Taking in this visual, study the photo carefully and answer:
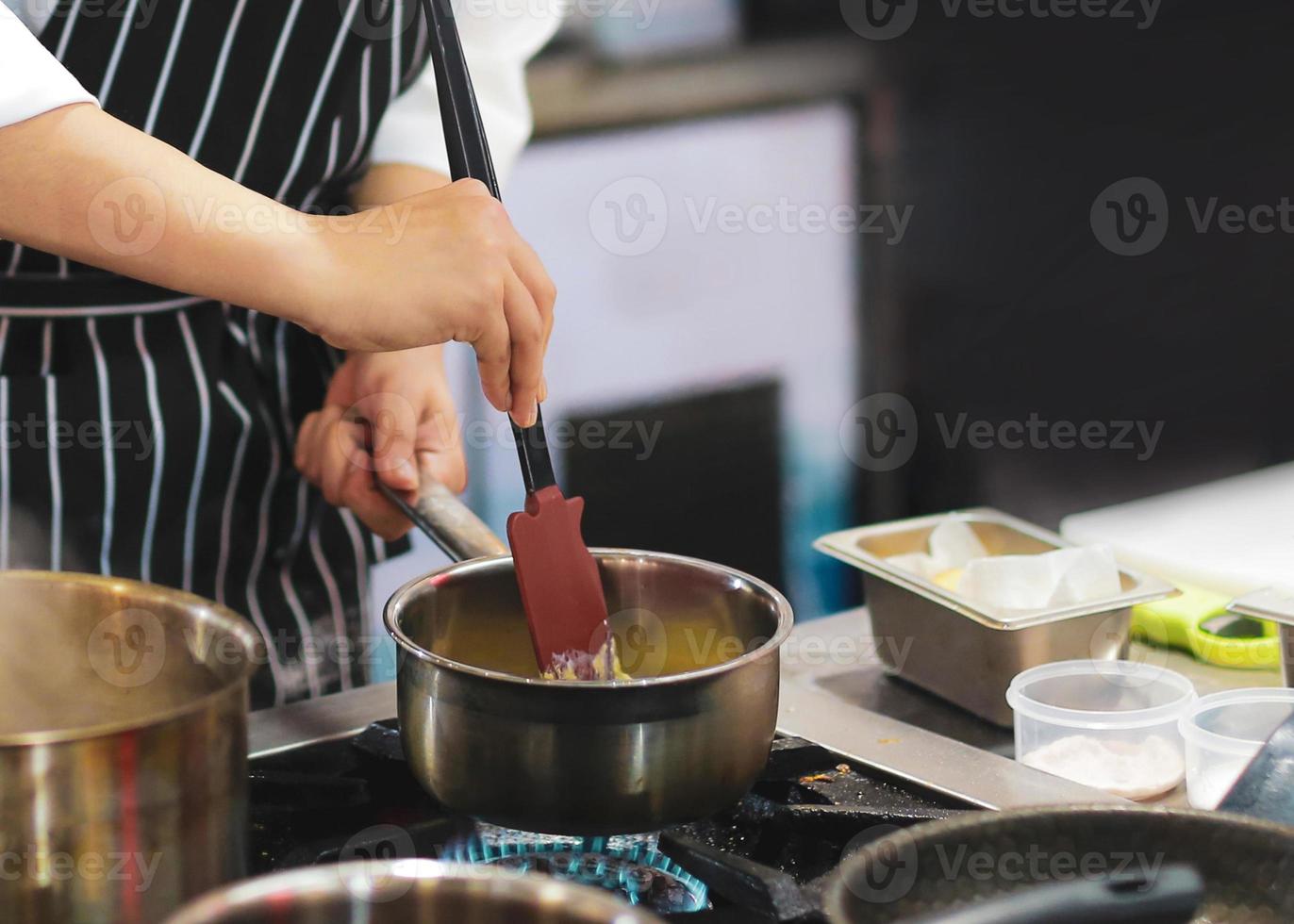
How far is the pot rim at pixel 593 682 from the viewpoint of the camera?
2.59 feet

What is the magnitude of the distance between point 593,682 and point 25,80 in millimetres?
517

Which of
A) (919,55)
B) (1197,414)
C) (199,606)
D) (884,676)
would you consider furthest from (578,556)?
(1197,414)

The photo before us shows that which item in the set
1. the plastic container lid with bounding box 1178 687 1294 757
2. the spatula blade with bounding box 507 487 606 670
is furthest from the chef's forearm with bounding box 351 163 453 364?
the plastic container lid with bounding box 1178 687 1294 757

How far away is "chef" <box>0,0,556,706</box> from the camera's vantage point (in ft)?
4.46

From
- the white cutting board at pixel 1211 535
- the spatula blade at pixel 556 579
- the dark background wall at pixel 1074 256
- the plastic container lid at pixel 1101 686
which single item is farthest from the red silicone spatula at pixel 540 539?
the dark background wall at pixel 1074 256

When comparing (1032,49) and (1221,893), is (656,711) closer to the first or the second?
(1221,893)

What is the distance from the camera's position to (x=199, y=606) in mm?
793

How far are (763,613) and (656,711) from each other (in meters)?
0.18

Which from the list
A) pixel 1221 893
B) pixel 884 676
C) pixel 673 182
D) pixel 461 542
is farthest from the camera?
pixel 673 182

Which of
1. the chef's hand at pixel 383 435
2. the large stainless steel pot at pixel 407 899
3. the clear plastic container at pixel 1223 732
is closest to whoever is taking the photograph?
the large stainless steel pot at pixel 407 899

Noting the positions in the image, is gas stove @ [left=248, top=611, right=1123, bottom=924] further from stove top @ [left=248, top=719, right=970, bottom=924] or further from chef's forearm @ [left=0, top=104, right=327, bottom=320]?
chef's forearm @ [left=0, top=104, right=327, bottom=320]

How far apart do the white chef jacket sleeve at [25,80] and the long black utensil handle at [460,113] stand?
0.81 ft

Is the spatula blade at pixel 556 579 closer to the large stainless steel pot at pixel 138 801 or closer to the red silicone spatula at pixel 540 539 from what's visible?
the red silicone spatula at pixel 540 539

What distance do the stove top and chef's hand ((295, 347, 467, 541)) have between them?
13.0 inches
